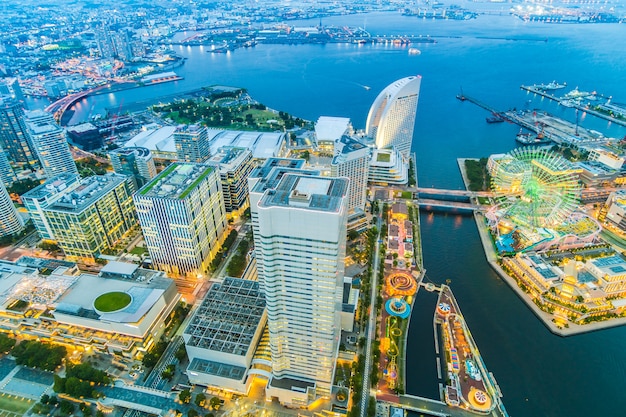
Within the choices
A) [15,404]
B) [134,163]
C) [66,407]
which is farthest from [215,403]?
[134,163]

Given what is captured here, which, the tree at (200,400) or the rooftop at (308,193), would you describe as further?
the tree at (200,400)

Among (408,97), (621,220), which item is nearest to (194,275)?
(408,97)

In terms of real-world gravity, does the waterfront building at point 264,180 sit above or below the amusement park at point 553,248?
above

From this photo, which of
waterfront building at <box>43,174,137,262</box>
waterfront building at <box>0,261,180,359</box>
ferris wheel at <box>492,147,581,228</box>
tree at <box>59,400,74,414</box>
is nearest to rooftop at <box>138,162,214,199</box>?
waterfront building at <box>0,261,180,359</box>

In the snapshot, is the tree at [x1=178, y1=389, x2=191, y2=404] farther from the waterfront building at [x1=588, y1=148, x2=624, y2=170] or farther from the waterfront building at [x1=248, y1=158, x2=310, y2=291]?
the waterfront building at [x1=588, y1=148, x2=624, y2=170]

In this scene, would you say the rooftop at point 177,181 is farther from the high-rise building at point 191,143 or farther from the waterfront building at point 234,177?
the high-rise building at point 191,143

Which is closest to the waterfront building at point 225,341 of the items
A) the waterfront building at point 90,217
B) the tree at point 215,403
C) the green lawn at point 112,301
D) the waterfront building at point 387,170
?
the tree at point 215,403

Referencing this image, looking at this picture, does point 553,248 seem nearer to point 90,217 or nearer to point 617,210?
point 617,210

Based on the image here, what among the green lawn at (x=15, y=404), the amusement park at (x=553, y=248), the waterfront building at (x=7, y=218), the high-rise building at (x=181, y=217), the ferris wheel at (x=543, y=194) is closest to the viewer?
the green lawn at (x=15, y=404)
